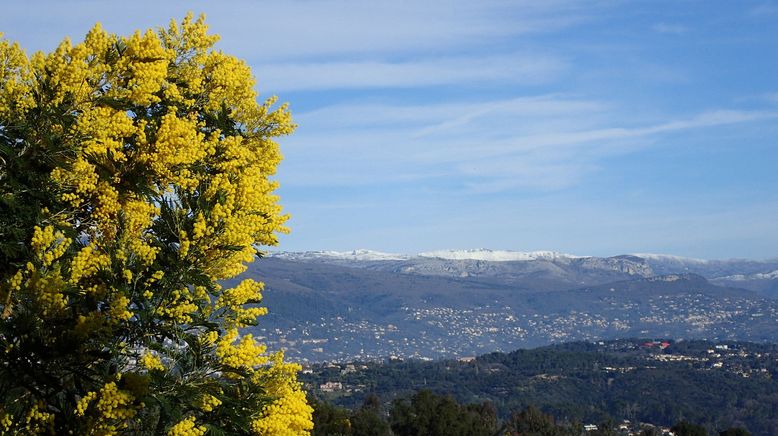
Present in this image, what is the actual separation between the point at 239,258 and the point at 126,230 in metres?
1.66

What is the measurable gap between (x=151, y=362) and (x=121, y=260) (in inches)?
57.2

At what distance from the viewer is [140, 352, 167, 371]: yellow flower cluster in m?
11.8

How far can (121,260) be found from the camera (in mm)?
12062

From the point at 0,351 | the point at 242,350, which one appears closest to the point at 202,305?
the point at 242,350

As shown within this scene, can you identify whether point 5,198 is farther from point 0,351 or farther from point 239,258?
point 239,258

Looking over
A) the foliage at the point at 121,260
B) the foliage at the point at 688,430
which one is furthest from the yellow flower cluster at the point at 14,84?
the foliage at the point at 688,430

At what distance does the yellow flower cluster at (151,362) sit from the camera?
11827 millimetres

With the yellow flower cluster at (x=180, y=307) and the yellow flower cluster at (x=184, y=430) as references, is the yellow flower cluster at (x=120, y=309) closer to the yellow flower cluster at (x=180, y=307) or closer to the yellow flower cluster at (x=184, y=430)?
the yellow flower cluster at (x=180, y=307)

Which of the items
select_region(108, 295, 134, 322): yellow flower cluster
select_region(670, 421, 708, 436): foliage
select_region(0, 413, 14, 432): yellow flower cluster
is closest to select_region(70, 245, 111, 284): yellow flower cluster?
select_region(108, 295, 134, 322): yellow flower cluster

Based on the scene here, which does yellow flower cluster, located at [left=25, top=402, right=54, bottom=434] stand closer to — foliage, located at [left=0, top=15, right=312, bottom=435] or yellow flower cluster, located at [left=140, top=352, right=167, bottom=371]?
foliage, located at [left=0, top=15, right=312, bottom=435]

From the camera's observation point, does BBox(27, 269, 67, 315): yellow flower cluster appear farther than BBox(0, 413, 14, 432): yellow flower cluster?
Yes

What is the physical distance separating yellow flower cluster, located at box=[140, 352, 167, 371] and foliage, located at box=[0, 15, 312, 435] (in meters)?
0.04

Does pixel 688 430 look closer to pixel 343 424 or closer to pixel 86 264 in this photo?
pixel 343 424

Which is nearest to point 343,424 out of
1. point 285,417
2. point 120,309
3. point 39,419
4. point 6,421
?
point 285,417
